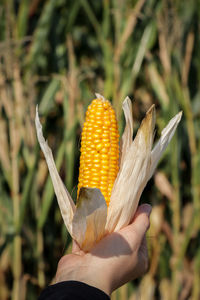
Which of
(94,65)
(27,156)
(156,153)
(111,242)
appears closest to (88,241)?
(111,242)

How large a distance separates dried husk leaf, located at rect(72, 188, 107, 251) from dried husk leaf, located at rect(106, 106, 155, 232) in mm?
52

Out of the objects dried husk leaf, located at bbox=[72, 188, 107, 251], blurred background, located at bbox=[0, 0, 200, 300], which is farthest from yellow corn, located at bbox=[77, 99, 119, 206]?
blurred background, located at bbox=[0, 0, 200, 300]

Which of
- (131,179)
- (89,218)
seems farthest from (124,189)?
(89,218)

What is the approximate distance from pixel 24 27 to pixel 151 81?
67 cm

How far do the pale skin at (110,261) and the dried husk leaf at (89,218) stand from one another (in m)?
0.02

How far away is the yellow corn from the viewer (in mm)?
961

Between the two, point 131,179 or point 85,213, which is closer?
point 85,213

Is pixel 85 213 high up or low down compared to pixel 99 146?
down

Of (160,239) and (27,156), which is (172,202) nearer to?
(160,239)

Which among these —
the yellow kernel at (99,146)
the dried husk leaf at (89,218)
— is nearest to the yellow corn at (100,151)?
the yellow kernel at (99,146)

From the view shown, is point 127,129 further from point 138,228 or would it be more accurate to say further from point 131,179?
point 138,228

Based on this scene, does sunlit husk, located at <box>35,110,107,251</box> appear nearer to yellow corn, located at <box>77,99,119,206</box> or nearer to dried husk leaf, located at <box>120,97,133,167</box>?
A: yellow corn, located at <box>77,99,119,206</box>

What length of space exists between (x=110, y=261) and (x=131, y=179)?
20 centimetres

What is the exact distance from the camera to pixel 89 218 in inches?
33.5
